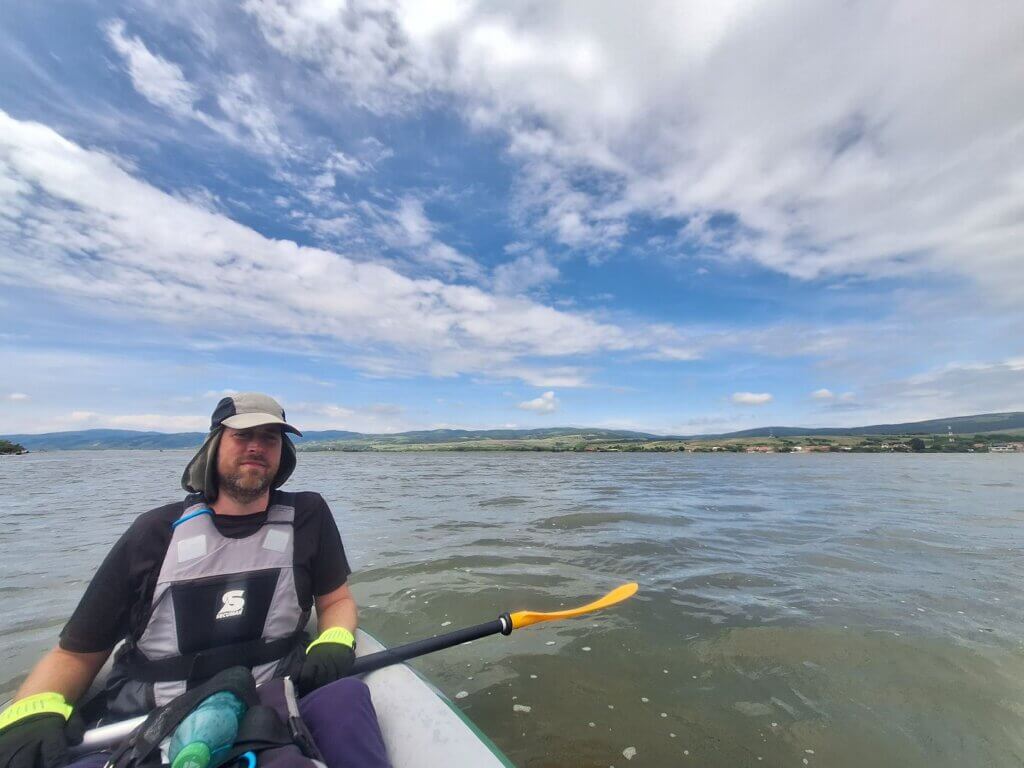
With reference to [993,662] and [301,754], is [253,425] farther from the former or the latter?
[993,662]

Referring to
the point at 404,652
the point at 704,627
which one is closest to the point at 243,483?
the point at 404,652

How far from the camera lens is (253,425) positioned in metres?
3.48

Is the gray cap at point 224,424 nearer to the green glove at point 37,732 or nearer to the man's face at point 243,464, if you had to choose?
the man's face at point 243,464

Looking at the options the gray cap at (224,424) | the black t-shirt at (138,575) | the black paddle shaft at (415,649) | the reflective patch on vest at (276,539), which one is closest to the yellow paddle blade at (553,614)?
the black paddle shaft at (415,649)

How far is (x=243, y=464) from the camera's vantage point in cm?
357

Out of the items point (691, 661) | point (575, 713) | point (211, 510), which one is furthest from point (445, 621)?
point (211, 510)

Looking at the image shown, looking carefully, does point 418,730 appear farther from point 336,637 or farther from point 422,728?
point 336,637

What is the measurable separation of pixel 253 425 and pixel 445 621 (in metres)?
4.59

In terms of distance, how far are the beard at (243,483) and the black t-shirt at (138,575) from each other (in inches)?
6.5

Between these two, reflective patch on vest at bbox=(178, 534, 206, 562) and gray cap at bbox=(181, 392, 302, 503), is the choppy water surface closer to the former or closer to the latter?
reflective patch on vest at bbox=(178, 534, 206, 562)

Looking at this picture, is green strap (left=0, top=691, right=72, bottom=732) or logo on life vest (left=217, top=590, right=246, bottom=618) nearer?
green strap (left=0, top=691, right=72, bottom=732)

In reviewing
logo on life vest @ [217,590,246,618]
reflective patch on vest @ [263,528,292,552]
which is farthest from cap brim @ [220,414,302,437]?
logo on life vest @ [217,590,246,618]

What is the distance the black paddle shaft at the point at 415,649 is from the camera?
12.1 feet

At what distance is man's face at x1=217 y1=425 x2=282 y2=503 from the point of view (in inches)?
141
